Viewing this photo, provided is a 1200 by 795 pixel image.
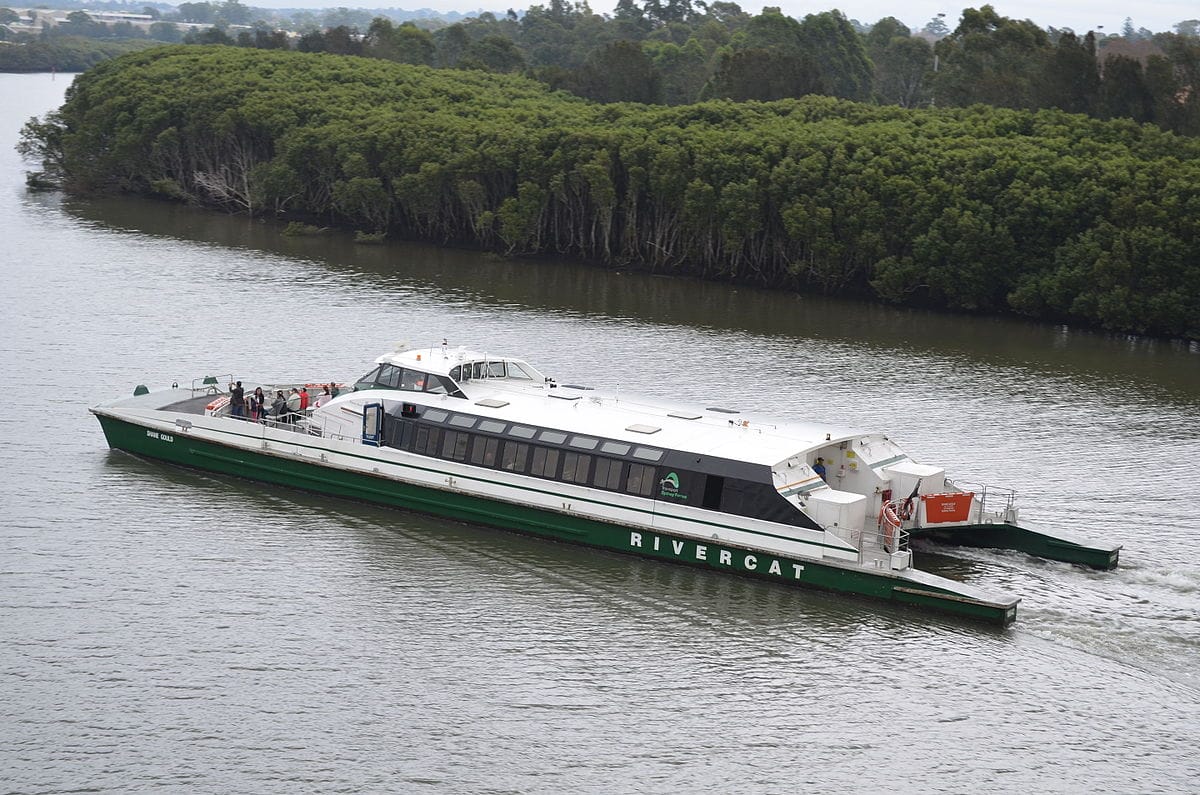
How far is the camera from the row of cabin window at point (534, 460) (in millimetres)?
36562

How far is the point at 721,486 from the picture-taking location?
35469 millimetres

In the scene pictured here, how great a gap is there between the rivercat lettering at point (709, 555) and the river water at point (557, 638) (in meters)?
0.43

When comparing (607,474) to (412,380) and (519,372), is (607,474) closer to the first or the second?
(519,372)

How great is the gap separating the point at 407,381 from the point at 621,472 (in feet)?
25.2

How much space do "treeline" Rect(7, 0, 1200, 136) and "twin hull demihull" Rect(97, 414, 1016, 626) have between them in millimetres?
61505

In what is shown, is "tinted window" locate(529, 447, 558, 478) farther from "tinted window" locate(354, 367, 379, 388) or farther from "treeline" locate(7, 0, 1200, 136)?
"treeline" locate(7, 0, 1200, 136)

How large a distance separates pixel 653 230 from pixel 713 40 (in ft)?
297

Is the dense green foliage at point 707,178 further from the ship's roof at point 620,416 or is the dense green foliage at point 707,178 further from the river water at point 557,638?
the ship's roof at point 620,416

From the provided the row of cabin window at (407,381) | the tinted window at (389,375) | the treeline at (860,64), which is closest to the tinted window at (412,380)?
the row of cabin window at (407,381)

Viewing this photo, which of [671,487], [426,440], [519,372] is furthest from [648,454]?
[519,372]

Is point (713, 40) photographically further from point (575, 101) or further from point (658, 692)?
point (658, 692)

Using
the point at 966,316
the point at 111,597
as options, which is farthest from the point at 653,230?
the point at 111,597

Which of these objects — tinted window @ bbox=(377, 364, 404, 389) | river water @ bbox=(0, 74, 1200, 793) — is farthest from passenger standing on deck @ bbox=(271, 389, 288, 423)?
tinted window @ bbox=(377, 364, 404, 389)

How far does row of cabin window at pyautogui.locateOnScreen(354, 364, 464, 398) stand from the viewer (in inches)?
1592
